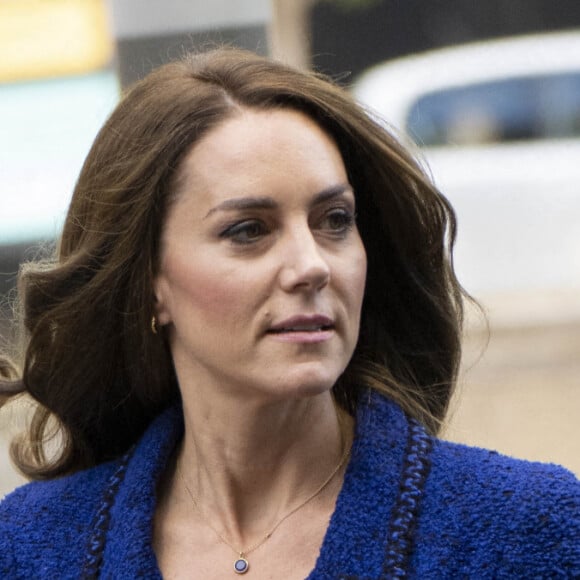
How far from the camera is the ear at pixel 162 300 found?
318cm

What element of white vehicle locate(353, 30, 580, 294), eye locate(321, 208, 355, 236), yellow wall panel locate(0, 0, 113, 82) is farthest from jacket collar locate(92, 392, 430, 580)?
white vehicle locate(353, 30, 580, 294)

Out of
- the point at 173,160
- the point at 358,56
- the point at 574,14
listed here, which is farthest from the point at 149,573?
the point at 574,14

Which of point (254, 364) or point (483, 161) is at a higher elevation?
point (254, 364)

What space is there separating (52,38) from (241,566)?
5.84 meters

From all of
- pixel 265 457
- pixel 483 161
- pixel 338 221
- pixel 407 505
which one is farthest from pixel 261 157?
pixel 483 161

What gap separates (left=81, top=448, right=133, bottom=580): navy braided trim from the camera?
3.11 meters

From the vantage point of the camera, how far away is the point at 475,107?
9.68 metres

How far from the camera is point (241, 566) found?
3.01 m

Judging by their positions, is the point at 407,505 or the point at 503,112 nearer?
the point at 407,505

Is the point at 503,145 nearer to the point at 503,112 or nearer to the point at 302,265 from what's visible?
the point at 503,112

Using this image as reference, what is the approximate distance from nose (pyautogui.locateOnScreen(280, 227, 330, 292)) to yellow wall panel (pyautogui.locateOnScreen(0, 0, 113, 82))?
14.7 ft

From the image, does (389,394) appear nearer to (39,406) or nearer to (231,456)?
(231,456)

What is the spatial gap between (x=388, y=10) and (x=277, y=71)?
843cm

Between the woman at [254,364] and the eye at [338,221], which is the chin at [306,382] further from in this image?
the eye at [338,221]
